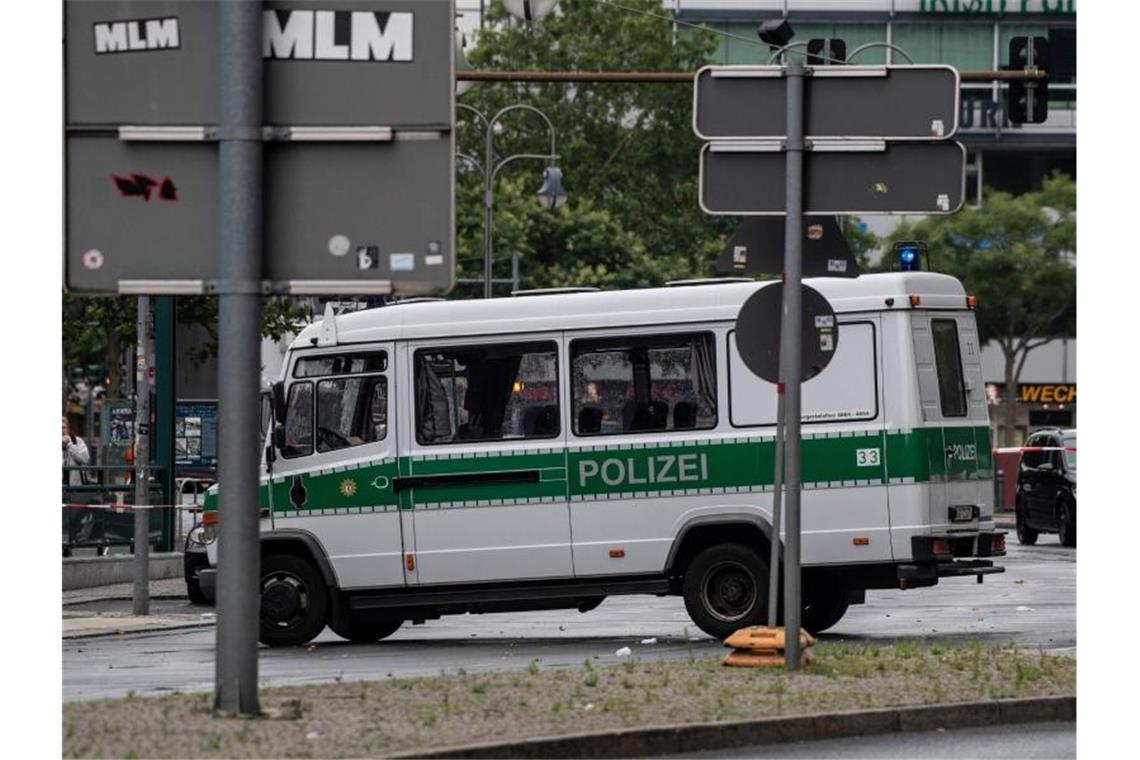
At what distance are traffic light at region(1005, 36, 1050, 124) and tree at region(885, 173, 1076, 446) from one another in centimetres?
3382

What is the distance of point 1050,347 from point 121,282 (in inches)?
2458

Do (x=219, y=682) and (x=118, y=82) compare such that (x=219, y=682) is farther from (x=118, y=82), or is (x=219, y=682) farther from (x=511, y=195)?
(x=511, y=195)

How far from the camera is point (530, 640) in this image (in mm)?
18609

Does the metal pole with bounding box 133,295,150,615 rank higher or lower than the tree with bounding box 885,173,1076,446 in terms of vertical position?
lower

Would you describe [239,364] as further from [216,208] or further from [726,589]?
[726,589]

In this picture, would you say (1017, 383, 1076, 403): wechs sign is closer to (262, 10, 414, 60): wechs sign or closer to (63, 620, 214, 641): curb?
(63, 620, 214, 641): curb

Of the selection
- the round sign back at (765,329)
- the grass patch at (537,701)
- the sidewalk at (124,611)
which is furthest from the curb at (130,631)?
the round sign back at (765,329)

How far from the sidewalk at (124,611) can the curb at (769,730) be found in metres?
9.35

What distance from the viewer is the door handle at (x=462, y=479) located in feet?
59.8

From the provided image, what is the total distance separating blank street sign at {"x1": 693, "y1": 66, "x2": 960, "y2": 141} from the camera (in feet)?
43.4

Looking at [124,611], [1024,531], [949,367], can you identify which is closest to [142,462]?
[124,611]

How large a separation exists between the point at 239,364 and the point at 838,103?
4.38m

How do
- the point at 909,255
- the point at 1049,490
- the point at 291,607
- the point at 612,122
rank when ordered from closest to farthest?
1. the point at 291,607
2. the point at 909,255
3. the point at 1049,490
4. the point at 612,122

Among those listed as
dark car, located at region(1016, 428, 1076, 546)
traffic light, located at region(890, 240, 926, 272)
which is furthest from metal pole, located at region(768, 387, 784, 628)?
dark car, located at region(1016, 428, 1076, 546)
